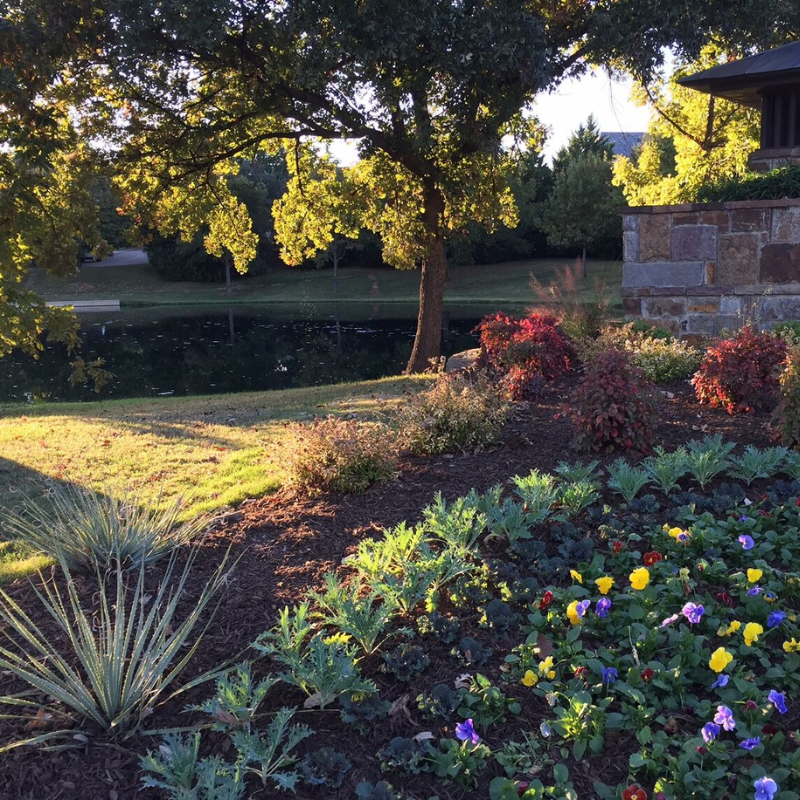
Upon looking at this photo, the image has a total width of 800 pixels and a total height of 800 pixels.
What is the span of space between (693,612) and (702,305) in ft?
19.9

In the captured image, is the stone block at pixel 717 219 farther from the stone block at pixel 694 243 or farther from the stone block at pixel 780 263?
the stone block at pixel 780 263

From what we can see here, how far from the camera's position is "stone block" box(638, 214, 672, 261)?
796cm

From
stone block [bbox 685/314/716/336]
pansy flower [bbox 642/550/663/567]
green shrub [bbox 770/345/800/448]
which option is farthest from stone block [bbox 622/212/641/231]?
pansy flower [bbox 642/550/663/567]

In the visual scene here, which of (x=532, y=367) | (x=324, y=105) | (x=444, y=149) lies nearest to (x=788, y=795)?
(x=532, y=367)

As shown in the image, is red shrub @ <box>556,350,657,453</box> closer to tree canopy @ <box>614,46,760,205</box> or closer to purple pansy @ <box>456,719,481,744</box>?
purple pansy @ <box>456,719,481,744</box>

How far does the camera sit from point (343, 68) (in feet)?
31.3

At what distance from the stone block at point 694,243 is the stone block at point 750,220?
0.67 feet

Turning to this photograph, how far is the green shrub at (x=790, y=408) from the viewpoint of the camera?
13.6 feet

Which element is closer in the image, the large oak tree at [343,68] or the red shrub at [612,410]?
the red shrub at [612,410]

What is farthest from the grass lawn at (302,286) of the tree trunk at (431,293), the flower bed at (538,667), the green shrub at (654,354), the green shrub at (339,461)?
the flower bed at (538,667)

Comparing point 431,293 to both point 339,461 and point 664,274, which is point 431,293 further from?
point 339,461

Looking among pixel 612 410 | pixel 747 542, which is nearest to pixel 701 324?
pixel 612 410

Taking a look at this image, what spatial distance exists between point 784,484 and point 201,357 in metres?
18.9

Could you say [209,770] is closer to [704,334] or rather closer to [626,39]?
[704,334]
